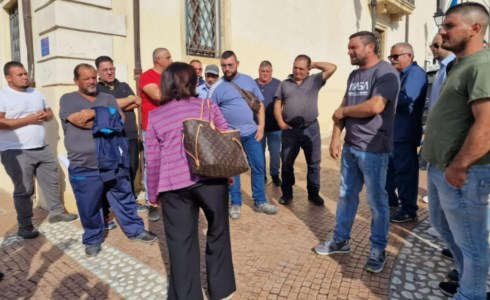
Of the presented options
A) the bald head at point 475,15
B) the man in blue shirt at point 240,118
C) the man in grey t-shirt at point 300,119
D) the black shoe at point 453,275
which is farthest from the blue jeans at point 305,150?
the bald head at point 475,15

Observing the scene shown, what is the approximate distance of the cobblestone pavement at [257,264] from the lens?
2779mm

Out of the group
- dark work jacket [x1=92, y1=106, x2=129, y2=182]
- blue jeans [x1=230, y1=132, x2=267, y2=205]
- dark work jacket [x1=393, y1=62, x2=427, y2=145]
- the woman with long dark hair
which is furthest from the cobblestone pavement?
dark work jacket [x1=393, y1=62, x2=427, y2=145]

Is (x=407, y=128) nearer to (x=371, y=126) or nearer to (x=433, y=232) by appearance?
(x=433, y=232)

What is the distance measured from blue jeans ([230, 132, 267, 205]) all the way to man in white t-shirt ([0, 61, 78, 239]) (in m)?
2.34

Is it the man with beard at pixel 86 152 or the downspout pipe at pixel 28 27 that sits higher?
the downspout pipe at pixel 28 27

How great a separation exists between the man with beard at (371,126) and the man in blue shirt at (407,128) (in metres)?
1.12

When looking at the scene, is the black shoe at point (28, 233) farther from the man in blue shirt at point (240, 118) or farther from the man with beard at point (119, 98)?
the man in blue shirt at point (240, 118)

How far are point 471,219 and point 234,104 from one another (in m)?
2.79

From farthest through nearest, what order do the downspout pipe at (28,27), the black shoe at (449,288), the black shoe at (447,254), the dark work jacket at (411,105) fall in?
the downspout pipe at (28,27)
the dark work jacket at (411,105)
the black shoe at (447,254)
the black shoe at (449,288)

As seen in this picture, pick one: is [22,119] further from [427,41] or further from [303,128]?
[427,41]

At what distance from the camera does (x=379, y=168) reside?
113 inches

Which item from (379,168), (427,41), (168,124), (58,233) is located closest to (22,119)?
(58,233)

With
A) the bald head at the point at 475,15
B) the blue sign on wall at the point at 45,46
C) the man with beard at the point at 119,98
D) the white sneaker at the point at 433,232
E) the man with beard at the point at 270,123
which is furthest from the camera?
the man with beard at the point at 270,123

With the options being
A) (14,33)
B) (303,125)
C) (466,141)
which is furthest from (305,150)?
(14,33)
